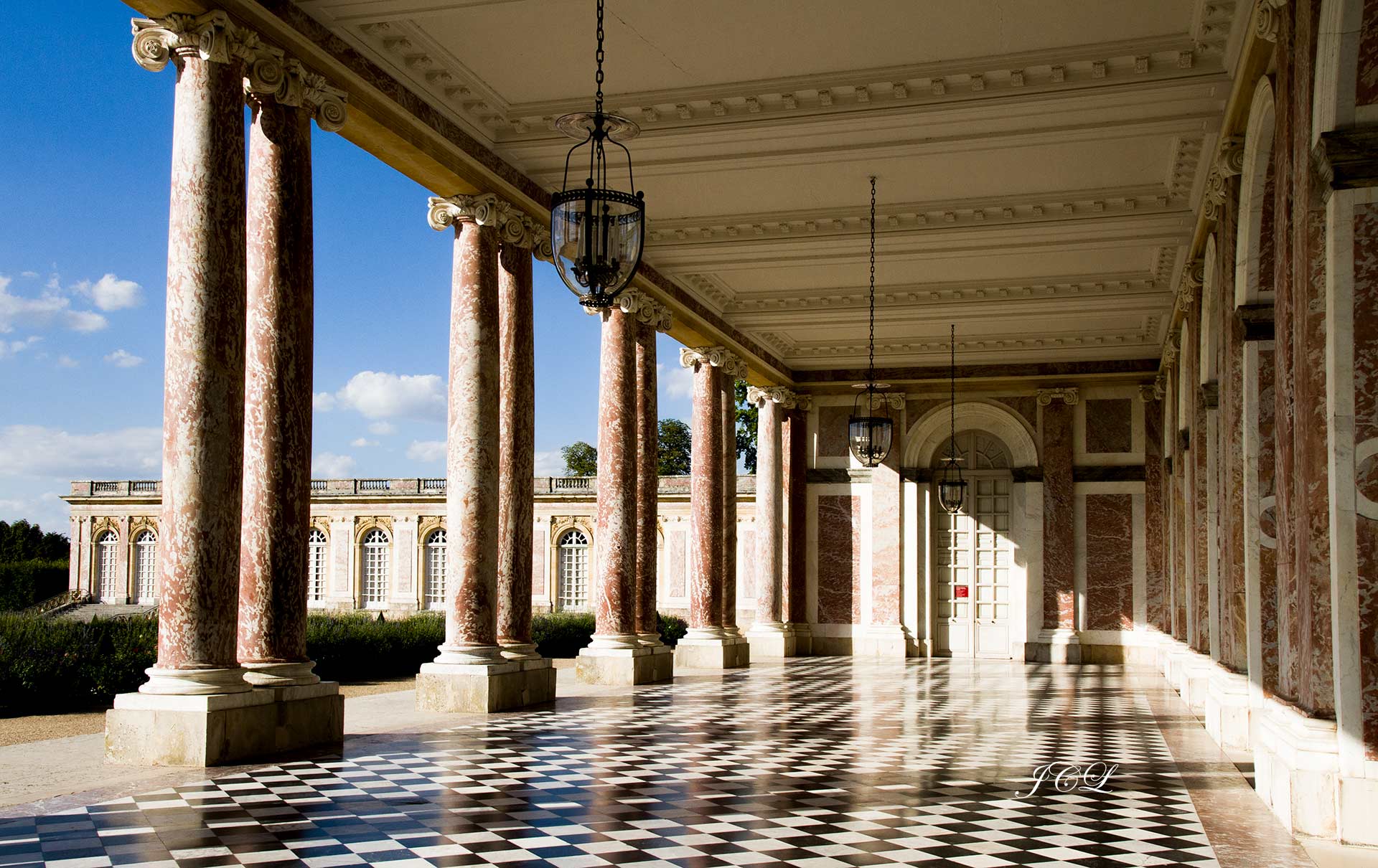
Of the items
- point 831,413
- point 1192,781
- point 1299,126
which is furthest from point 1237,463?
point 831,413

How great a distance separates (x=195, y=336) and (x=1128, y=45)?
8.70 meters

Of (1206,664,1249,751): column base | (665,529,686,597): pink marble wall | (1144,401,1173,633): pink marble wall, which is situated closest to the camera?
(1206,664,1249,751): column base

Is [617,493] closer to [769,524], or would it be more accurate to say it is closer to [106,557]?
[769,524]

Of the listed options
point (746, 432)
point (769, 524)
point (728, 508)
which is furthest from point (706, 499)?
point (746, 432)

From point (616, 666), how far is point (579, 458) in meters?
56.4

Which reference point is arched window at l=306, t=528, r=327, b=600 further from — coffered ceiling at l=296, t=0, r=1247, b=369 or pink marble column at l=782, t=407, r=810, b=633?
coffered ceiling at l=296, t=0, r=1247, b=369

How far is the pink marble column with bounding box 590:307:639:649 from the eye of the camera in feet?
62.0

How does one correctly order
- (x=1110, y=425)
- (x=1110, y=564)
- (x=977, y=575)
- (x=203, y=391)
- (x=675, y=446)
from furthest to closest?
1. (x=675, y=446)
2. (x=977, y=575)
3. (x=1110, y=425)
4. (x=1110, y=564)
5. (x=203, y=391)

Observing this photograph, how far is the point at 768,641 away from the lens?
27.1 meters

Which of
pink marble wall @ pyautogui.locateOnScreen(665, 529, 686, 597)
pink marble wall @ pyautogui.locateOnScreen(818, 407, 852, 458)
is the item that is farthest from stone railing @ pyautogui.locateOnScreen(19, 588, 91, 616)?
pink marble wall @ pyautogui.locateOnScreen(818, 407, 852, 458)

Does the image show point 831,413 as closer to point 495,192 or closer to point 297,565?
point 495,192

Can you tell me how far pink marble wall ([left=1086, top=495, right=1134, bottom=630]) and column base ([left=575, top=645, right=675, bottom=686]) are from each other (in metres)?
11.8

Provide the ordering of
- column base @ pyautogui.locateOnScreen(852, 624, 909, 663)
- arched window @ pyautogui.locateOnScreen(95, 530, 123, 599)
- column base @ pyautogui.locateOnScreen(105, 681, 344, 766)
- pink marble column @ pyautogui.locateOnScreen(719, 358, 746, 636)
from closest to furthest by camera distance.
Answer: column base @ pyautogui.locateOnScreen(105, 681, 344, 766) < pink marble column @ pyautogui.locateOnScreen(719, 358, 746, 636) < column base @ pyautogui.locateOnScreen(852, 624, 909, 663) < arched window @ pyautogui.locateOnScreen(95, 530, 123, 599)

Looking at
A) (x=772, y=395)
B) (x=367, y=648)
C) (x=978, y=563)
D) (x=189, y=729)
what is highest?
(x=772, y=395)
